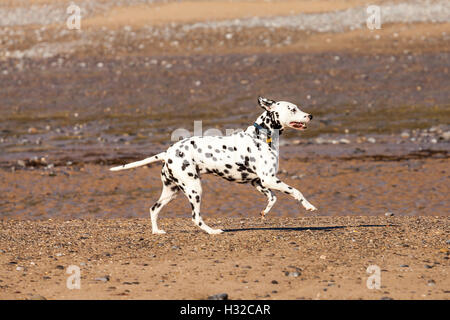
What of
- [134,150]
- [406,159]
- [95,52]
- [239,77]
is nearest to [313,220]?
[406,159]

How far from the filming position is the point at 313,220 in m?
14.2

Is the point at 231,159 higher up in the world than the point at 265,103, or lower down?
lower down

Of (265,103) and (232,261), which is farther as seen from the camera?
(265,103)

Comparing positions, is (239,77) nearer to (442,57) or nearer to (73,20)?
(442,57)

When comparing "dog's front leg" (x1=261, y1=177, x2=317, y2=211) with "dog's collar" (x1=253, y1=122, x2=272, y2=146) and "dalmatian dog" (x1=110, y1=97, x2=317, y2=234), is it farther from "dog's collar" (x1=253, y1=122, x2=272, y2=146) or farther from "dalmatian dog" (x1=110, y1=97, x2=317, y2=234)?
"dog's collar" (x1=253, y1=122, x2=272, y2=146)

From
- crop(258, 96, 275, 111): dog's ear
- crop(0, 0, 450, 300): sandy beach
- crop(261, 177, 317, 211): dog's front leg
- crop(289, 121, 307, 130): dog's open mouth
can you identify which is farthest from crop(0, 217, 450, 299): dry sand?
crop(258, 96, 275, 111): dog's ear

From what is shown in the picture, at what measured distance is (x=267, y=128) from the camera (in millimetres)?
11875

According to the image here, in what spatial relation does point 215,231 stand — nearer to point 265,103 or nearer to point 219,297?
point 265,103

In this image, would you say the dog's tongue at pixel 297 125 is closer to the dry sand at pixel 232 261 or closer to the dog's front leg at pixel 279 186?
the dog's front leg at pixel 279 186

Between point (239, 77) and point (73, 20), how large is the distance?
639 inches

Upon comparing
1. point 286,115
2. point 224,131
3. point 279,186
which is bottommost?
point 224,131

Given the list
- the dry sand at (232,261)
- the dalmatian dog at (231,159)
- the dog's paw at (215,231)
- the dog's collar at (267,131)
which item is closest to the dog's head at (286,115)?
the dalmatian dog at (231,159)

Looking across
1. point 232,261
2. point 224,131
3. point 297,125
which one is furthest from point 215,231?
point 224,131

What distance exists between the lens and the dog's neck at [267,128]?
11773 millimetres
